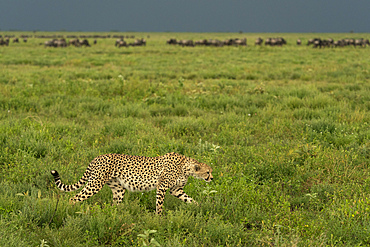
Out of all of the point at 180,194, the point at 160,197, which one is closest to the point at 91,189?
the point at 160,197

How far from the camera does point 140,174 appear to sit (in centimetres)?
379

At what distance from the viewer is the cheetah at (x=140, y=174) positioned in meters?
3.73

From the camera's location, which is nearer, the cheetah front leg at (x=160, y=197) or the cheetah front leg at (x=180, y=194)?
the cheetah front leg at (x=160, y=197)

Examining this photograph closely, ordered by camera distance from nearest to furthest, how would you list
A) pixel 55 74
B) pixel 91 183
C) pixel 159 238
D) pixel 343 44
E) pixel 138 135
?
pixel 159 238 → pixel 91 183 → pixel 138 135 → pixel 55 74 → pixel 343 44

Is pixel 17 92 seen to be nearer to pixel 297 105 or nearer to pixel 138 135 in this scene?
pixel 138 135

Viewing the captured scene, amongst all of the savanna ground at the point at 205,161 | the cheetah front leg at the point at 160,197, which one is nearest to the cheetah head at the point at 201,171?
the savanna ground at the point at 205,161

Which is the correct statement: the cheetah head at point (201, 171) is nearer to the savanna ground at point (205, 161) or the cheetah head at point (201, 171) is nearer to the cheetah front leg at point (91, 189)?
the savanna ground at point (205, 161)

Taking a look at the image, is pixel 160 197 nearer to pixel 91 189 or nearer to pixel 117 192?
pixel 117 192

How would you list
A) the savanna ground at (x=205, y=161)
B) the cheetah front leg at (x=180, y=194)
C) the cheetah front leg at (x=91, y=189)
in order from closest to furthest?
the savanna ground at (x=205, y=161)
the cheetah front leg at (x=91, y=189)
the cheetah front leg at (x=180, y=194)

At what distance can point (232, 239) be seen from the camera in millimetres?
3545

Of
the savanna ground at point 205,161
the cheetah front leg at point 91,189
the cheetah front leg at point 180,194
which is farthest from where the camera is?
the cheetah front leg at point 180,194

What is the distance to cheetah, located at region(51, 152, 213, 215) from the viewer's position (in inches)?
147

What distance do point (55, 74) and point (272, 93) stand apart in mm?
10682

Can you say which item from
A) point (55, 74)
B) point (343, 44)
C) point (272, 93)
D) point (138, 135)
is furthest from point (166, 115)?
point (343, 44)
